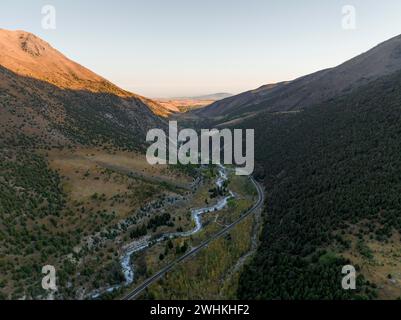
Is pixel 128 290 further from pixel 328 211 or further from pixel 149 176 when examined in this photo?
pixel 149 176

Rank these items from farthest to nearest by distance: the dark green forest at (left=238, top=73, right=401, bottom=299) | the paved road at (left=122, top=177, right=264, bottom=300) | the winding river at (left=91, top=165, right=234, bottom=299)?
the winding river at (left=91, top=165, right=234, bottom=299) → the dark green forest at (left=238, top=73, right=401, bottom=299) → the paved road at (left=122, top=177, right=264, bottom=300)

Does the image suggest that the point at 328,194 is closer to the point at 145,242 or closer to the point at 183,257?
the point at 183,257

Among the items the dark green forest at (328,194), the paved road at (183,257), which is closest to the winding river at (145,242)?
the paved road at (183,257)

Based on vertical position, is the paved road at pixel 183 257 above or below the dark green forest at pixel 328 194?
below

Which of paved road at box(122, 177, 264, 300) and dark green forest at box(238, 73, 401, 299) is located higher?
dark green forest at box(238, 73, 401, 299)

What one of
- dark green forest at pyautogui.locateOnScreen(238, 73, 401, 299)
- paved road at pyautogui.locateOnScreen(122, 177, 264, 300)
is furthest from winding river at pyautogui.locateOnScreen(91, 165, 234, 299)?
dark green forest at pyautogui.locateOnScreen(238, 73, 401, 299)

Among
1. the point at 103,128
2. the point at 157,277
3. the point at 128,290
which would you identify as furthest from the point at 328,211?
the point at 103,128

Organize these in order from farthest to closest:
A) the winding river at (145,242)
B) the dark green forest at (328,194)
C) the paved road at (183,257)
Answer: the winding river at (145,242) → the dark green forest at (328,194) → the paved road at (183,257)

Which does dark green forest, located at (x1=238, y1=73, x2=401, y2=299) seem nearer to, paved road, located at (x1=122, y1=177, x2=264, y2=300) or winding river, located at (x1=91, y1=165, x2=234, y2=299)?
paved road, located at (x1=122, y1=177, x2=264, y2=300)

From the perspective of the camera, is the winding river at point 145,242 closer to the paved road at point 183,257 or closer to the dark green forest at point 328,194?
the paved road at point 183,257
